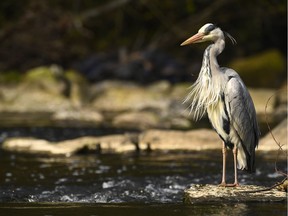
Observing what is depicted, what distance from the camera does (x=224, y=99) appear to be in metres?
8.14

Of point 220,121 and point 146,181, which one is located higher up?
point 220,121

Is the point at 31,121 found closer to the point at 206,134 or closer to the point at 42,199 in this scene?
the point at 206,134

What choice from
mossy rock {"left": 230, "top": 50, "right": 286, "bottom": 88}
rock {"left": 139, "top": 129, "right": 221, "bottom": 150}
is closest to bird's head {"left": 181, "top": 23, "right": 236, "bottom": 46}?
rock {"left": 139, "top": 129, "right": 221, "bottom": 150}

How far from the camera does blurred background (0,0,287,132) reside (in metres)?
19.9

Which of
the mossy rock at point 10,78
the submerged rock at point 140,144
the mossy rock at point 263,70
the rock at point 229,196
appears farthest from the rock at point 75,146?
the mossy rock at point 263,70

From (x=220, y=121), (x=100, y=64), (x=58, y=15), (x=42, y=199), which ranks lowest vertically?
(x=42, y=199)

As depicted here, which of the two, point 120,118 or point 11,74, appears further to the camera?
point 11,74

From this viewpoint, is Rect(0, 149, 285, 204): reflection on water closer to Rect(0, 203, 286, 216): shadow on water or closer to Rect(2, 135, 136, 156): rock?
Rect(2, 135, 136, 156): rock

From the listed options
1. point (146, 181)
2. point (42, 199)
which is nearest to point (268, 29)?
point (146, 181)

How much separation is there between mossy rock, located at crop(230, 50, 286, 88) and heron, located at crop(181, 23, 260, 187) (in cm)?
1500

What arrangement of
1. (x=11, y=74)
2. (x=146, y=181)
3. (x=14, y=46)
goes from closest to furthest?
(x=146, y=181), (x=11, y=74), (x=14, y=46)

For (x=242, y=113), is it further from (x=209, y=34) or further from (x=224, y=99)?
(x=209, y=34)

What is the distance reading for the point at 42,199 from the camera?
830cm

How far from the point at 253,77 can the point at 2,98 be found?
7587 millimetres
